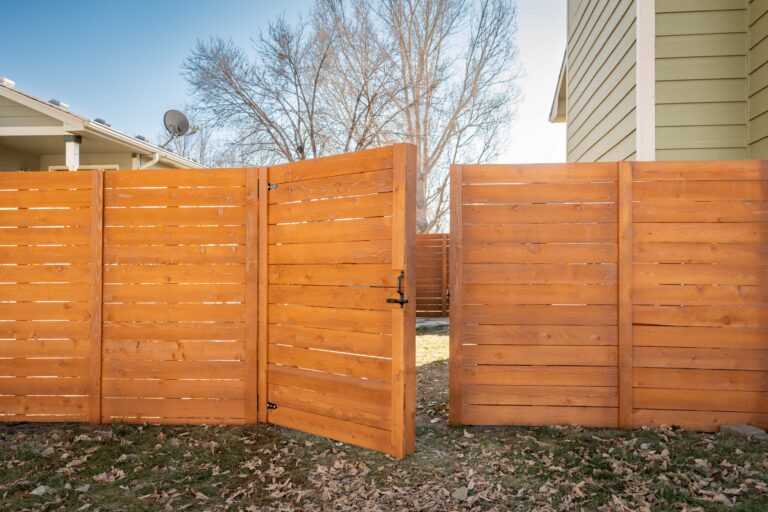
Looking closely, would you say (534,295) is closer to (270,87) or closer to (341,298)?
(341,298)

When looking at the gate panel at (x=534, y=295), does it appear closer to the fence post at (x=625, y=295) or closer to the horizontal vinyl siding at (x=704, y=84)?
the fence post at (x=625, y=295)

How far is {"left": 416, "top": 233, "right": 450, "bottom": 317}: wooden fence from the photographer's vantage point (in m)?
12.0

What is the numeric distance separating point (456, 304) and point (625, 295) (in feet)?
4.40

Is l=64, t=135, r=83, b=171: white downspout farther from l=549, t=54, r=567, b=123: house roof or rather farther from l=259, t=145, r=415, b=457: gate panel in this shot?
l=549, t=54, r=567, b=123: house roof

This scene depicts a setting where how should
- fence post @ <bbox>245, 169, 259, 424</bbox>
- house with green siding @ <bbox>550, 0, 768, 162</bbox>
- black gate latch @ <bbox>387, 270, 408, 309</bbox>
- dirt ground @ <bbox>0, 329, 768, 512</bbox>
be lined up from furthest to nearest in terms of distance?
house with green siding @ <bbox>550, 0, 768, 162</bbox>
fence post @ <bbox>245, 169, 259, 424</bbox>
black gate latch @ <bbox>387, 270, 408, 309</bbox>
dirt ground @ <bbox>0, 329, 768, 512</bbox>

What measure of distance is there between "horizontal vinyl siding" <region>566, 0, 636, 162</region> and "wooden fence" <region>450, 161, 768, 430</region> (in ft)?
3.47

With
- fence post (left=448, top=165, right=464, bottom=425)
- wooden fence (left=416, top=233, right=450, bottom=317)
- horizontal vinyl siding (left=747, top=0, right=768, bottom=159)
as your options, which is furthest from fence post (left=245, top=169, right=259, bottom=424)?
wooden fence (left=416, top=233, right=450, bottom=317)

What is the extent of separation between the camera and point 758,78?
13.8ft

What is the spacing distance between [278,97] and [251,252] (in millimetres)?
12462

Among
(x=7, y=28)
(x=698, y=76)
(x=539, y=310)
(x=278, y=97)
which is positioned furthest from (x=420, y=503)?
(x=7, y=28)

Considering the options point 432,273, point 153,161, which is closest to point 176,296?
point 153,161

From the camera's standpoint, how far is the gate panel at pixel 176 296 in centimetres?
411

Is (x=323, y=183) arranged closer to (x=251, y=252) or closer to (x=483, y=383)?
(x=251, y=252)

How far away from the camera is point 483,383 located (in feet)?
13.1
